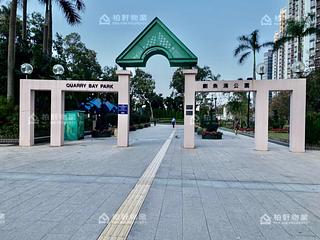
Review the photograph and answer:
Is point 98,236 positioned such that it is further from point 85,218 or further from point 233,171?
point 233,171

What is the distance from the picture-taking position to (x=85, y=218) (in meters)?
5.17

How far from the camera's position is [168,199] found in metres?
6.44

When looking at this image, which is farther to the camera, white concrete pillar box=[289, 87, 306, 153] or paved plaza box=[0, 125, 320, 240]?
white concrete pillar box=[289, 87, 306, 153]

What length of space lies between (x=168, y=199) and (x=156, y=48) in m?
11.7

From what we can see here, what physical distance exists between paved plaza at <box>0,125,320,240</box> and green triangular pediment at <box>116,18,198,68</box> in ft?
22.6

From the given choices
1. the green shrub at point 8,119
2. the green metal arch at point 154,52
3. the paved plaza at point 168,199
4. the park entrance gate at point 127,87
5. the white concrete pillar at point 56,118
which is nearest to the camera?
the paved plaza at point 168,199

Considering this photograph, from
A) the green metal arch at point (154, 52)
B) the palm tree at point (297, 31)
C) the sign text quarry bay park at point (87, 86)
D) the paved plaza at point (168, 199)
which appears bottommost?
the paved plaza at point (168, 199)

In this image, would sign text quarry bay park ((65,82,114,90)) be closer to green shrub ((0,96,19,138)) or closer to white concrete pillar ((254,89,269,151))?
green shrub ((0,96,19,138))

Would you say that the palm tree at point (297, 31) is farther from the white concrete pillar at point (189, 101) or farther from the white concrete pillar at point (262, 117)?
the white concrete pillar at point (189, 101)

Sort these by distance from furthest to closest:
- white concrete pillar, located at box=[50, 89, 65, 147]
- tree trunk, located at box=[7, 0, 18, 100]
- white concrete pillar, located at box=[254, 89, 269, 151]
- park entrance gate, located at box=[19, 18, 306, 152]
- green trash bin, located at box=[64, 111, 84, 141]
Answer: green trash bin, located at box=[64, 111, 84, 141]
tree trunk, located at box=[7, 0, 18, 100]
white concrete pillar, located at box=[50, 89, 65, 147]
park entrance gate, located at box=[19, 18, 306, 152]
white concrete pillar, located at box=[254, 89, 269, 151]

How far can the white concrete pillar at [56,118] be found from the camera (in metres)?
16.6

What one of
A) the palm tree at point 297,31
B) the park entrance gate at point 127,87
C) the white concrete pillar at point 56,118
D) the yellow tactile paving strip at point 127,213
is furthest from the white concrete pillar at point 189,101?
the palm tree at point 297,31

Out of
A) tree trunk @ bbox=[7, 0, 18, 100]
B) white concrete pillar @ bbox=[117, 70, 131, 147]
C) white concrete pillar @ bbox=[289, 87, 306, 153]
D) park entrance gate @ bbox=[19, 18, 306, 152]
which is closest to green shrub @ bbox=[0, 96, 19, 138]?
tree trunk @ bbox=[7, 0, 18, 100]

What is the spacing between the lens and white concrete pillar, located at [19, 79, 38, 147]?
53.7 ft
